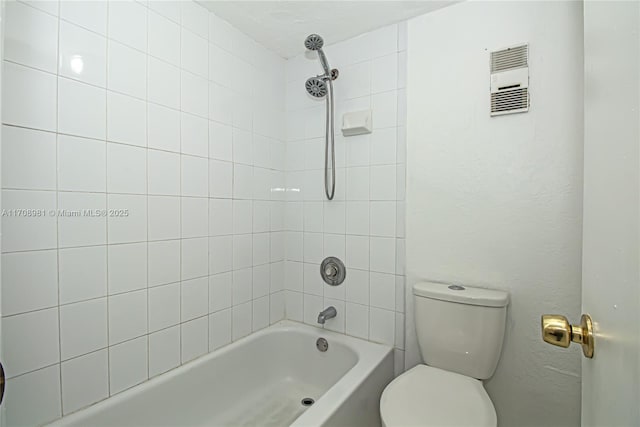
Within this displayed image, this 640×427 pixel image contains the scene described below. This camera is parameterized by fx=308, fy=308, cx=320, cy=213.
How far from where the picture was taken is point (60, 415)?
40.5 inches

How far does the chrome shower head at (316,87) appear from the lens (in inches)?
66.9

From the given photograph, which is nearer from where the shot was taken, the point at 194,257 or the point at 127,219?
the point at 127,219

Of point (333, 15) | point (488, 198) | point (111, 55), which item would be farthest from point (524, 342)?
point (111, 55)

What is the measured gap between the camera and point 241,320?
5.57 ft

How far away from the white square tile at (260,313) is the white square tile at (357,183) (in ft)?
2.62

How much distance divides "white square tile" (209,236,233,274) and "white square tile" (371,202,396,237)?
77 centimetres

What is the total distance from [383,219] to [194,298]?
102 centimetres

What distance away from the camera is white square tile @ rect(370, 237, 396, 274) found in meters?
1.62

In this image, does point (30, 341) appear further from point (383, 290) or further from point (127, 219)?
point (383, 290)

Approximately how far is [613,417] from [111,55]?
1.62 metres

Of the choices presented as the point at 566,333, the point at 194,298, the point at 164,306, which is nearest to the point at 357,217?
Answer: the point at 194,298

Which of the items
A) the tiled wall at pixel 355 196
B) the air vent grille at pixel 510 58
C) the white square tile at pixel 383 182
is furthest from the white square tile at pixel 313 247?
the air vent grille at pixel 510 58

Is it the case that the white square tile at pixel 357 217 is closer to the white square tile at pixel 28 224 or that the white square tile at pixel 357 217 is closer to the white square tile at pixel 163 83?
the white square tile at pixel 163 83

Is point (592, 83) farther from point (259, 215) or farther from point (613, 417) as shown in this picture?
point (259, 215)
